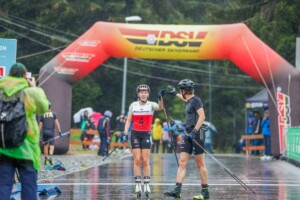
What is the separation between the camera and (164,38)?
2538 centimetres

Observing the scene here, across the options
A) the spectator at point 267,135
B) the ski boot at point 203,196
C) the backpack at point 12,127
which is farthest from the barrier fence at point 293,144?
the backpack at point 12,127

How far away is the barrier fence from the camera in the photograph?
20.7 m

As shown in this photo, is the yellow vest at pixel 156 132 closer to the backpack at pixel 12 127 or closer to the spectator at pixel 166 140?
the spectator at pixel 166 140

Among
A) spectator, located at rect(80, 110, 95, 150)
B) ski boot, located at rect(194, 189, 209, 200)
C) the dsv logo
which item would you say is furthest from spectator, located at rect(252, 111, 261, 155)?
ski boot, located at rect(194, 189, 209, 200)

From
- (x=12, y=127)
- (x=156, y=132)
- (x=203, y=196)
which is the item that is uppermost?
(x=156, y=132)

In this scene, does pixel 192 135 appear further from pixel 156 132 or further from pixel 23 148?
pixel 156 132

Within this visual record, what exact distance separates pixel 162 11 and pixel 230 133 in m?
10.9

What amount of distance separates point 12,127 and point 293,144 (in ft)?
50.4

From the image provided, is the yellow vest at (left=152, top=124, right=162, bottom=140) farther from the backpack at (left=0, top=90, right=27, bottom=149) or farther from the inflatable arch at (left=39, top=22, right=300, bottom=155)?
the backpack at (left=0, top=90, right=27, bottom=149)

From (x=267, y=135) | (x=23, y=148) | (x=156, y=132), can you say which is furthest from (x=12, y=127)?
(x=156, y=132)

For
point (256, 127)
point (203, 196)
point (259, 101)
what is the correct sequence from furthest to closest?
point (259, 101) → point (256, 127) → point (203, 196)

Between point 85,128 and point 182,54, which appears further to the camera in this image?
point 85,128

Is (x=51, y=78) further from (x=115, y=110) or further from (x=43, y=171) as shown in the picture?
(x=115, y=110)

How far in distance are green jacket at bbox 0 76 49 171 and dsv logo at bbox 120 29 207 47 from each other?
56.7 feet
